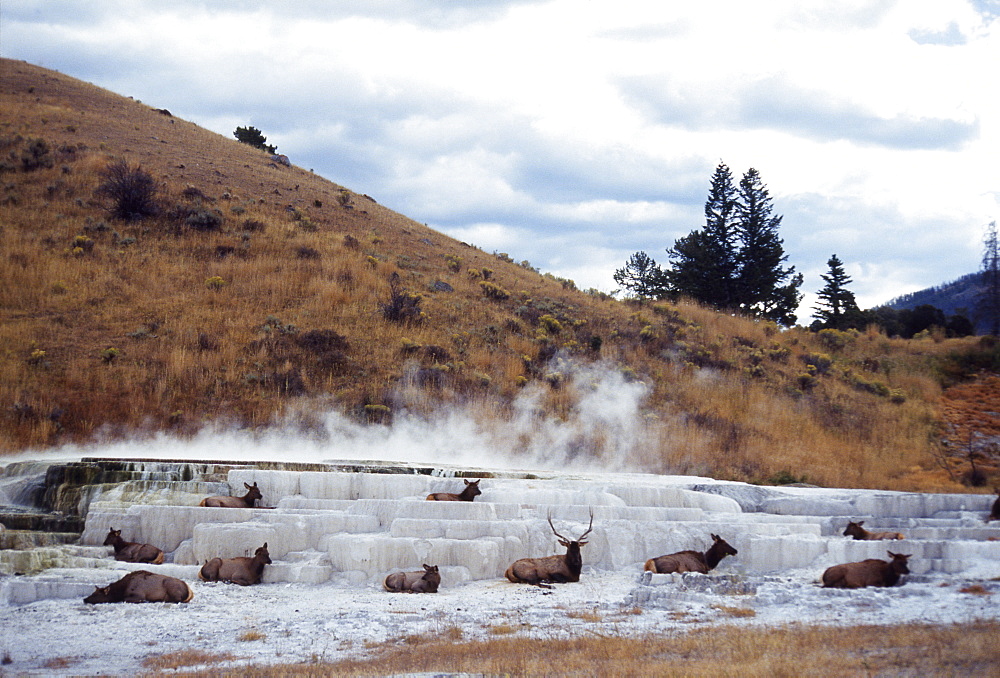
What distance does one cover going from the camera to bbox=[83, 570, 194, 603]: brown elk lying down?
32.1 feet

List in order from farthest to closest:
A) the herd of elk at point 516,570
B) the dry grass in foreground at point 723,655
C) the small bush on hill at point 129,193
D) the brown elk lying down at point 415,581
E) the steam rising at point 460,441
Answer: the small bush on hill at point 129,193 < the steam rising at point 460,441 < the brown elk lying down at point 415,581 < the herd of elk at point 516,570 < the dry grass in foreground at point 723,655

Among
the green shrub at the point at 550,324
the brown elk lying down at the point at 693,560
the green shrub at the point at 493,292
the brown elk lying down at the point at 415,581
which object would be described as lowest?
the brown elk lying down at the point at 415,581

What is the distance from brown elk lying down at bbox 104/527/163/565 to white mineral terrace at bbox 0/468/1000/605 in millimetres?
197

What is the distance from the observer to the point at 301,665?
7344mm

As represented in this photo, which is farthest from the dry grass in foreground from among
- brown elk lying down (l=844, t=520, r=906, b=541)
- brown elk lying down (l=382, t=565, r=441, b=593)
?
brown elk lying down (l=844, t=520, r=906, b=541)

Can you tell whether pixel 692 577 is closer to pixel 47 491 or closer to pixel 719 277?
pixel 47 491

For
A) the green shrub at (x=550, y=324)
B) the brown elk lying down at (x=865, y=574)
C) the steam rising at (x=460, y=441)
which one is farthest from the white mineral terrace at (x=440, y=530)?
the green shrub at (x=550, y=324)

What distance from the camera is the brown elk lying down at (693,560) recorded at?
37.3 ft

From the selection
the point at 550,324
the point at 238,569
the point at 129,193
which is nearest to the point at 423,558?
the point at 238,569

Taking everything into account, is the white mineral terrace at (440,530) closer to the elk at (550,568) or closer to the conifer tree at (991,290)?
the elk at (550,568)

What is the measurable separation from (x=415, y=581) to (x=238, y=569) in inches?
94.0

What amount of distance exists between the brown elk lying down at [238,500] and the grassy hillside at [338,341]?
25.7ft

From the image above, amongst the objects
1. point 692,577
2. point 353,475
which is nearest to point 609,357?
point 353,475

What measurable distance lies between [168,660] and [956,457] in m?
22.2
